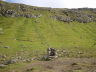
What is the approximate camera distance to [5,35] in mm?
111000

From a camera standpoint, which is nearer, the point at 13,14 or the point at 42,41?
the point at 42,41

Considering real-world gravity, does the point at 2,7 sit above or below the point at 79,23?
above

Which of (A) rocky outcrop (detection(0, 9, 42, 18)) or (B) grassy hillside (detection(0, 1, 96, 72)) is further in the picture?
(A) rocky outcrop (detection(0, 9, 42, 18))

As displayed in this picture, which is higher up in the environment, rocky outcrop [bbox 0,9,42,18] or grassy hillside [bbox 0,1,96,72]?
rocky outcrop [bbox 0,9,42,18]

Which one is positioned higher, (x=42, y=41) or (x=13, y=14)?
(x=13, y=14)

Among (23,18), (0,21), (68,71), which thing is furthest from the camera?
(23,18)

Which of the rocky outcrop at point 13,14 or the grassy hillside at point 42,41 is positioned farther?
the rocky outcrop at point 13,14

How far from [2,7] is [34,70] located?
158 m

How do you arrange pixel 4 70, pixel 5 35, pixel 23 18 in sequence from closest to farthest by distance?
1. pixel 4 70
2. pixel 5 35
3. pixel 23 18

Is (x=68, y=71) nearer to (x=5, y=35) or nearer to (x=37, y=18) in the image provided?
(x=5, y=35)

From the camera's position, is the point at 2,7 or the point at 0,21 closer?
the point at 0,21

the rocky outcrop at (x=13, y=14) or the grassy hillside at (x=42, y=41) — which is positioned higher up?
the rocky outcrop at (x=13, y=14)

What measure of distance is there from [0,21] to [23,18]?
71.6ft

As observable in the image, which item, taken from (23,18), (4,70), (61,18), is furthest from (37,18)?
(4,70)
